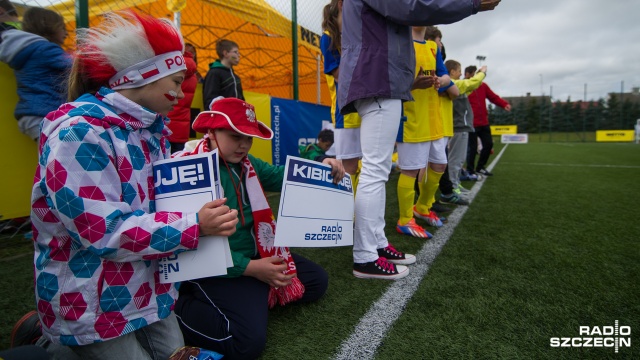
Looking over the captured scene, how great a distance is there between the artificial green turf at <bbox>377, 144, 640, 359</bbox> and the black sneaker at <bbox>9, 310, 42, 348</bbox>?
51.8 inches

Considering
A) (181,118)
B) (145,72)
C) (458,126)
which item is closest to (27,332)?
(145,72)

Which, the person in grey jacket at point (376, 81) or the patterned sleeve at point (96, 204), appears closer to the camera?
the patterned sleeve at point (96, 204)

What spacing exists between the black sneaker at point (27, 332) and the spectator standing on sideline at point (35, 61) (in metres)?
1.86

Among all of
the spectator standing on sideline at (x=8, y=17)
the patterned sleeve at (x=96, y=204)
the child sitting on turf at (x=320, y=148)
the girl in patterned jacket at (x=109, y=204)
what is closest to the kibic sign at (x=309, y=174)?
the girl in patterned jacket at (x=109, y=204)

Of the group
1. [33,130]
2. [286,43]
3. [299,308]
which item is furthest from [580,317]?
[286,43]

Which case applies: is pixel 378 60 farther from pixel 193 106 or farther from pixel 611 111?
pixel 611 111

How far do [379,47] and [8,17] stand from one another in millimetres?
2914

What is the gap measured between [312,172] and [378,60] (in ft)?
2.60

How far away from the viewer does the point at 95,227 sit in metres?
1.00

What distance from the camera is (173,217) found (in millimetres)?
1120

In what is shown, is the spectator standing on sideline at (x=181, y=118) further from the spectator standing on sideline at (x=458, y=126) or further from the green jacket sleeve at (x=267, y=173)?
the spectator standing on sideline at (x=458, y=126)

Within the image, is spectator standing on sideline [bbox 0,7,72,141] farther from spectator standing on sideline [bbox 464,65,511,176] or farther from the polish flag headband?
spectator standing on sideline [bbox 464,65,511,176]

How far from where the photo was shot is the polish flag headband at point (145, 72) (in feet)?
3.85

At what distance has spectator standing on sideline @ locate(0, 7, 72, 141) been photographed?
2.60m
